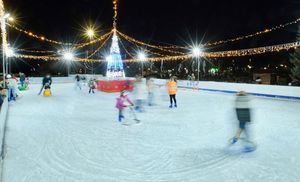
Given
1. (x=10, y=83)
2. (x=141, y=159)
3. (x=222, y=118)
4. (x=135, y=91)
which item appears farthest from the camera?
(x=10, y=83)

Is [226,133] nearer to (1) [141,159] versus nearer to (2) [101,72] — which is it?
(1) [141,159]

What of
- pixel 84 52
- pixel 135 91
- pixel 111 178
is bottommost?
pixel 111 178

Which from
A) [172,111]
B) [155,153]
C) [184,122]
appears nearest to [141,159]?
[155,153]

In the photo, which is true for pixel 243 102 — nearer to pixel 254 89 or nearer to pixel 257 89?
pixel 257 89

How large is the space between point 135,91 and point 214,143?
181 inches

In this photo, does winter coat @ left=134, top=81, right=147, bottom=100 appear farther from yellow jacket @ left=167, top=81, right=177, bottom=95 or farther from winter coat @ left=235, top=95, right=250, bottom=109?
winter coat @ left=235, top=95, right=250, bottom=109

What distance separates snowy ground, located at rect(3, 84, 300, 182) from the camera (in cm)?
463

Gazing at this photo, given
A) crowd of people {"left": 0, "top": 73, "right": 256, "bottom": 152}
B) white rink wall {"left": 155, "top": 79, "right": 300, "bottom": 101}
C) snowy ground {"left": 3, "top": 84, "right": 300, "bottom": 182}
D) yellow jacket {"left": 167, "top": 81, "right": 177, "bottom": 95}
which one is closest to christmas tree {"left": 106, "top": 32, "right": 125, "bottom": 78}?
crowd of people {"left": 0, "top": 73, "right": 256, "bottom": 152}

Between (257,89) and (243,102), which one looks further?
(257,89)

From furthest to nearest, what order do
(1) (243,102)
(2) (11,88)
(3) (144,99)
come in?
(2) (11,88), (3) (144,99), (1) (243,102)

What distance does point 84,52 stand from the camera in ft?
129

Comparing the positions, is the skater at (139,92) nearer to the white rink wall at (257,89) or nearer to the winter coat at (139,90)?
the winter coat at (139,90)

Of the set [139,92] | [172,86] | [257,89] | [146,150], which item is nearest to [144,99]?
[139,92]

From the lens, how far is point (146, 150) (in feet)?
19.6
